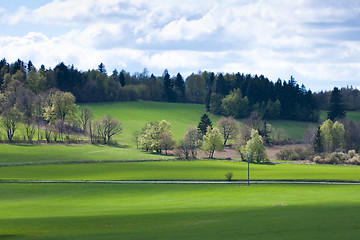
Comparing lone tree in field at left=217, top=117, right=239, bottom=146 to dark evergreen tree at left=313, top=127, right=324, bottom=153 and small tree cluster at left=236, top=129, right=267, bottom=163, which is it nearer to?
dark evergreen tree at left=313, top=127, right=324, bottom=153

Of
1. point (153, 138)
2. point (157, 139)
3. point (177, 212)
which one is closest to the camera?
point (177, 212)

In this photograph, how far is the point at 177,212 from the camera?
125 ft

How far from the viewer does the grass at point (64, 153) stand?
93250 millimetres

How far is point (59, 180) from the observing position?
66.4 metres

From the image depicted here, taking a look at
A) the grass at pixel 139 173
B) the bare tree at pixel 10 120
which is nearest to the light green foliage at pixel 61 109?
the bare tree at pixel 10 120

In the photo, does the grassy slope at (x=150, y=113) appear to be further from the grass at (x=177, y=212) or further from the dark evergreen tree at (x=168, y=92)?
the grass at (x=177, y=212)

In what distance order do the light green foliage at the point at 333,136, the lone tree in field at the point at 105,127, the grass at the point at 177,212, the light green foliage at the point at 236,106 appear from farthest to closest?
the light green foliage at the point at 236,106, the lone tree in field at the point at 105,127, the light green foliage at the point at 333,136, the grass at the point at 177,212

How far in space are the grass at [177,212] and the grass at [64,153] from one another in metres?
33.0

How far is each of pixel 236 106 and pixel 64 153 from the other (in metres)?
81.2

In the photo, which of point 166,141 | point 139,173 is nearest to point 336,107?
point 166,141

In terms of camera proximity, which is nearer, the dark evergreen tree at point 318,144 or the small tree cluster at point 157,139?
the small tree cluster at point 157,139

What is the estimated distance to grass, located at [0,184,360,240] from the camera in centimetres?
2820

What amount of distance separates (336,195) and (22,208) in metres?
33.2

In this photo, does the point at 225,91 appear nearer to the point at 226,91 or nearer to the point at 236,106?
the point at 226,91
